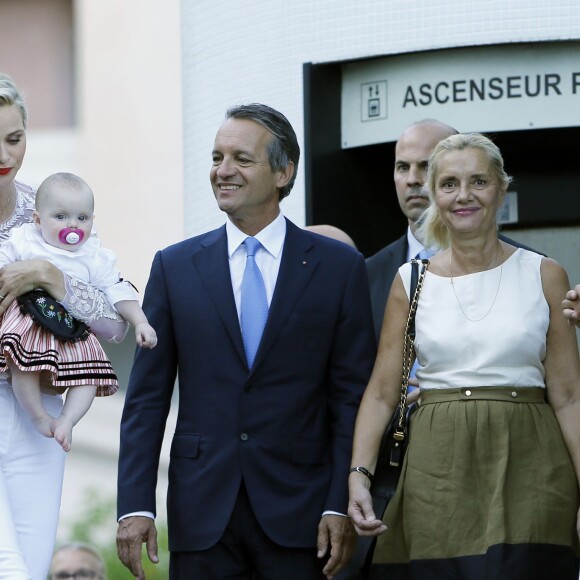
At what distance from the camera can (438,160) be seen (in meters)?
6.49

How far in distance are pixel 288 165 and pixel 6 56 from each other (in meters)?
8.02

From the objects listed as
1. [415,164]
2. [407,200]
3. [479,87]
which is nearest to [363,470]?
[407,200]

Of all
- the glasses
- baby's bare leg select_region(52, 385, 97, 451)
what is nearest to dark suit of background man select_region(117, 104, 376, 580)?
baby's bare leg select_region(52, 385, 97, 451)

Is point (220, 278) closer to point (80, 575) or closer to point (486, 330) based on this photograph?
point (486, 330)

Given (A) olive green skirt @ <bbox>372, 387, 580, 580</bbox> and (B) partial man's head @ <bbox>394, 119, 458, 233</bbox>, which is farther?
(B) partial man's head @ <bbox>394, 119, 458, 233</bbox>

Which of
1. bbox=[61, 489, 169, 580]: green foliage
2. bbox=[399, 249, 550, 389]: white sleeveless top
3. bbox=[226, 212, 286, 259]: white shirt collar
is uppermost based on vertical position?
bbox=[226, 212, 286, 259]: white shirt collar

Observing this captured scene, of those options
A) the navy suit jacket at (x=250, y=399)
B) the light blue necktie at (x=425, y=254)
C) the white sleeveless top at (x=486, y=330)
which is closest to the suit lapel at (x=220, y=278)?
the navy suit jacket at (x=250, y=399)

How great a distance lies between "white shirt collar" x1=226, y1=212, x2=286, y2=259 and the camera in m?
6.58

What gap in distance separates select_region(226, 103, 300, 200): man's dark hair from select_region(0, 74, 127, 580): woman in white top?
81 cm

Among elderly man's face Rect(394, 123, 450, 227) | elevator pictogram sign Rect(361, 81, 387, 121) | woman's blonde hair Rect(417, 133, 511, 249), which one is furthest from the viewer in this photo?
elevator pictogram sign Rect(361, 81, 387, 121)

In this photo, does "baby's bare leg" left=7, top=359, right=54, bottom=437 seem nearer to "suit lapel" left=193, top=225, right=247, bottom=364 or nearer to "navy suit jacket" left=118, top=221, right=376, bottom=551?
"navy suit jacket" left=118, top=221, right=376, bottom=551

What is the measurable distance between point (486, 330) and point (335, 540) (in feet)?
2.79

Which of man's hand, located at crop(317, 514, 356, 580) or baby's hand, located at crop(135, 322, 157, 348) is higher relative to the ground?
baby's hand, located at crop(135, 322, 157, 348)

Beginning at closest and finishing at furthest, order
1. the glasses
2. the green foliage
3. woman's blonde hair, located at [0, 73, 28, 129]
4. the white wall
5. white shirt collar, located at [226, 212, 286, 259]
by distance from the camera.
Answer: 1. woman's blonde hair, located at [0, 73, 28, 129]
2. white shirt collar, located at [226, 212, 286, 259]
3. the white wall
4. the glasses
5. the green foliage
